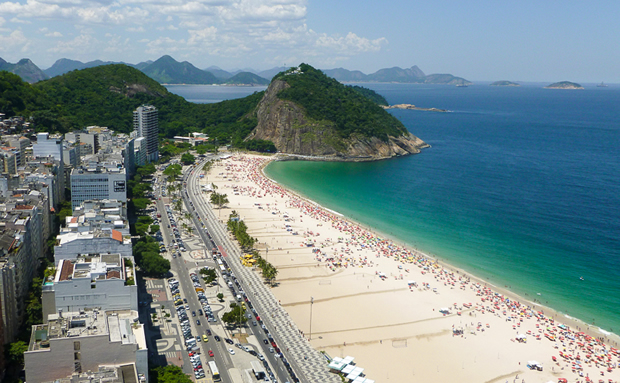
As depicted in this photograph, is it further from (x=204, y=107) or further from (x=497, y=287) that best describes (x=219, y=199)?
(x=204, y=107)

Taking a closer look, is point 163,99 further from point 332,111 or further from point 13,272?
point 13,272

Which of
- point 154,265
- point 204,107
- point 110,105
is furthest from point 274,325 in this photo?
point 204,107

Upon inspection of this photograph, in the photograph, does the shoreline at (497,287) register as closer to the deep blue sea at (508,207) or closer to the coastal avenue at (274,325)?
the deep blue sea at (508,207)

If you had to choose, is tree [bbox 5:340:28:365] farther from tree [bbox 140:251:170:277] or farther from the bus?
tree [bbox 140:251:170:277]

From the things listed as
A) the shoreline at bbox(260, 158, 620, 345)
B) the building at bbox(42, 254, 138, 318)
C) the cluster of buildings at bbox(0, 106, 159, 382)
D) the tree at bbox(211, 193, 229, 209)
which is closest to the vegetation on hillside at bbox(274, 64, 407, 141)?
the shoreline at bbox(260, 158, 620, 345)

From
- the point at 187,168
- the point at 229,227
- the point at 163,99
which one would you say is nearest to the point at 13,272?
the point at 229,227

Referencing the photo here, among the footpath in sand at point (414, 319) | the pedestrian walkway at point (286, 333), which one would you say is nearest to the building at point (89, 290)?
the pedestrian walkway at point (286, 333)
